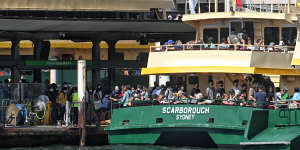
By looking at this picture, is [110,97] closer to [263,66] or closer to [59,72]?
[263,66]

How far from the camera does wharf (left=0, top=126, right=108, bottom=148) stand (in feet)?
111

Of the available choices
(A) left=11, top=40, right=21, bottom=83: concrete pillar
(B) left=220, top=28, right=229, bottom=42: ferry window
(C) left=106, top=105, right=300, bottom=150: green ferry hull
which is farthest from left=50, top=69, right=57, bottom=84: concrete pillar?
(C) left=106, top=105, right=300, bottom=150: green ferry hull

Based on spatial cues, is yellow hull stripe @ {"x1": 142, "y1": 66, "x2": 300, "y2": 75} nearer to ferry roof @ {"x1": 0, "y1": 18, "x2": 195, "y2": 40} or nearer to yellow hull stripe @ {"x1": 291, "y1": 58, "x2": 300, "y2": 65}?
yellow hull stripe @ {"x1": 291, "y1": 58, "x2": 300, "y2": 65}

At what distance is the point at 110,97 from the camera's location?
35500mm

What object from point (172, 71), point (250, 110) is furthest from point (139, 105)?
point (250, 110)

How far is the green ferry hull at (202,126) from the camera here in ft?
99.1

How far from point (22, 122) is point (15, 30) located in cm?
588

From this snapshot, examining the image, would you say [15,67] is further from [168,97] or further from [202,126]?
[202,126]

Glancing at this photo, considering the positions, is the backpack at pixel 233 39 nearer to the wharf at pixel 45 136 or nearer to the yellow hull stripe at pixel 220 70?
the yellow hull stripe at pixel 220 70

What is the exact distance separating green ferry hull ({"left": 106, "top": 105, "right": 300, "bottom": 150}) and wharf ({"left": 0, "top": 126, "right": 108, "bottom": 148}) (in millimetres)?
1746

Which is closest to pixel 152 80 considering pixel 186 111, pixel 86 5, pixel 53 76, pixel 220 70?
pixel 53 76

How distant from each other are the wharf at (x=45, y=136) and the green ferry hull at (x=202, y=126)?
1746 mm

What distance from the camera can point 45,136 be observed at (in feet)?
112

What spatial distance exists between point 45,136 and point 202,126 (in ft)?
21.3
